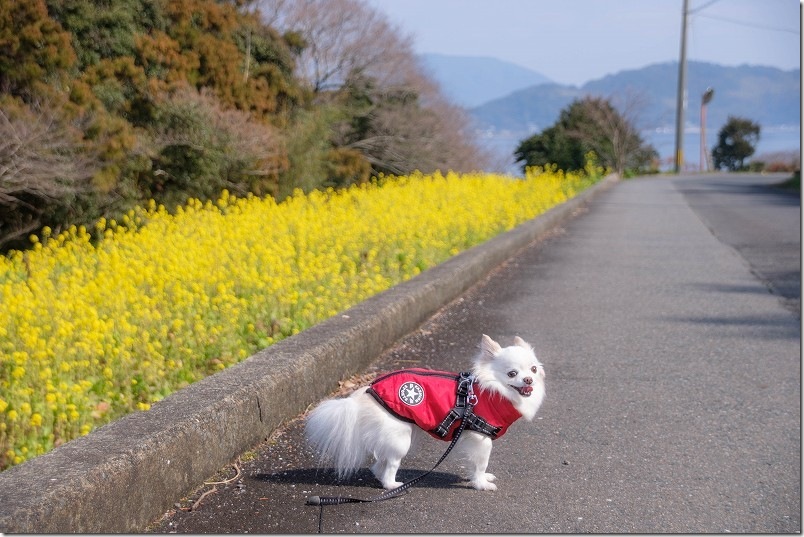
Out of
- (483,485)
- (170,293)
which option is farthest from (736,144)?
(483,485)

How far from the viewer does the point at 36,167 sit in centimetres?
941

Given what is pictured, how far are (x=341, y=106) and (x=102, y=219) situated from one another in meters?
8.43

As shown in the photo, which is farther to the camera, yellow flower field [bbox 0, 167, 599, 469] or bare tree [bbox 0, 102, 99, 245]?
bare tree [bbox 0, 102, 99, 245]

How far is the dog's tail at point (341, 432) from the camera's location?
3537mm

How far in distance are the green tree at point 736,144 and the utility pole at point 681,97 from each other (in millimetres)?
12518

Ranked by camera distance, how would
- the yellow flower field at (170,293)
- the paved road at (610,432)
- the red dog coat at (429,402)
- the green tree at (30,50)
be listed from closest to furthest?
the paved road at (610,432) → the red dog coat at (429,402) → the yellow flower field at (170,293) → the green tree at (30,50)

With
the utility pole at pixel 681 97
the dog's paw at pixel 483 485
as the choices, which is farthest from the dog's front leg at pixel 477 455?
A: the utility pole at pixel 681 97

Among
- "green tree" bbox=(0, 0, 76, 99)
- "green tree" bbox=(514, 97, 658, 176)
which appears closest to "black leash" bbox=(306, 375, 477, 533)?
"green tree" bbox=(0, 0, 76, 99)

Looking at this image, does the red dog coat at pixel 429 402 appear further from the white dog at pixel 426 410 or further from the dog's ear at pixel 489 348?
the dog's ear at pixel 489 348

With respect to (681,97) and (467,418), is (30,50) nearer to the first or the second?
(467,418)

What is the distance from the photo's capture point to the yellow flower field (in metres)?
4.82

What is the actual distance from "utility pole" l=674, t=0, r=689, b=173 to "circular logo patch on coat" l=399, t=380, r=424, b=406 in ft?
157

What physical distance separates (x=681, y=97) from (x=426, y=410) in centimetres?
4927

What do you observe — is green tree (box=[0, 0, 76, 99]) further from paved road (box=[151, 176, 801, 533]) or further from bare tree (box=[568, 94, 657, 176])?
bare tree (box=[568, 94, 657, 176])
